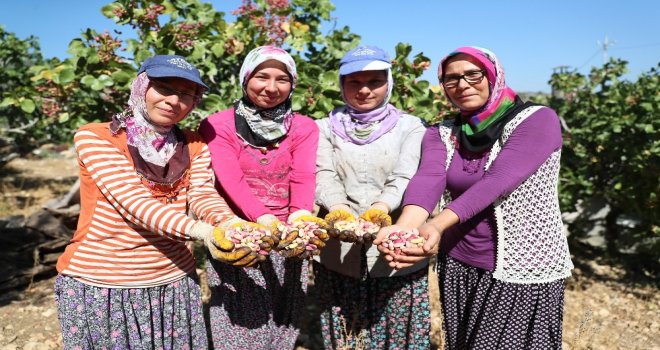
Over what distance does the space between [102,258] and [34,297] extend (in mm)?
3074

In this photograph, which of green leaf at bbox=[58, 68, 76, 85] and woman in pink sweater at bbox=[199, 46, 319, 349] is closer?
woman in pink sweater at bbox=[199, 46, 319, 349]

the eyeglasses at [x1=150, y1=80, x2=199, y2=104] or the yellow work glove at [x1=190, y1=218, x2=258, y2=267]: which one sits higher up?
the eyeglasses at [x1=150, y1=80, x2=199, y2=104]

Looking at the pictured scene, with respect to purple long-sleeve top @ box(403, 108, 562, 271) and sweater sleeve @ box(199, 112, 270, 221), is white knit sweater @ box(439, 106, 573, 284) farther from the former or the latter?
sweater sleeve @ box(199, 112, 270, 221)

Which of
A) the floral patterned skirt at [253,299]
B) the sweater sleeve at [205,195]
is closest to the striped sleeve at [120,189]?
the sweater sleeve at [205,195]

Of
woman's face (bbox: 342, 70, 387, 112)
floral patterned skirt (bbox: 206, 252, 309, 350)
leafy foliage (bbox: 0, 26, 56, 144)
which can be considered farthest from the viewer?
leafy foliage (bbox: 0, 26, 56, 144)

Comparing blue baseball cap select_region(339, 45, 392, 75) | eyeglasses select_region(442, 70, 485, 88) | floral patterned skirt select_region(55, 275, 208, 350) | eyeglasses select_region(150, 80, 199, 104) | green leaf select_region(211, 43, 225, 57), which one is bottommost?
floral patterned skirt select_region(55, 275, 208, 350)

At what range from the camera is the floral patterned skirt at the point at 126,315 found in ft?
6.61

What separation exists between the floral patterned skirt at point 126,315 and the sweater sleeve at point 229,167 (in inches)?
16.7

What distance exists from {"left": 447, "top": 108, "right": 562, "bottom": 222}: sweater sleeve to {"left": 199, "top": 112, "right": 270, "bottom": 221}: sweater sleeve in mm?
938

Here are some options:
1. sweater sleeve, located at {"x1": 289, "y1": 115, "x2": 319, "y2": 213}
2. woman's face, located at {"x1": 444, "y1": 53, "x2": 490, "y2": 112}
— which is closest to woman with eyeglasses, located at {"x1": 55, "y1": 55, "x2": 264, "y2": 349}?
sweater sleeve, located at {"x1": 289, "y1": 115, "x2": 319, "y2": 213}

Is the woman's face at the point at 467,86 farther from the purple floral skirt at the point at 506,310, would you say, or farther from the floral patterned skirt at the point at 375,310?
the floral patterned skirt at the point at 375,310

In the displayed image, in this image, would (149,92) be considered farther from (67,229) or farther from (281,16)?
(67,229)

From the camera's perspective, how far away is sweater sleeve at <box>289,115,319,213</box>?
249 cm

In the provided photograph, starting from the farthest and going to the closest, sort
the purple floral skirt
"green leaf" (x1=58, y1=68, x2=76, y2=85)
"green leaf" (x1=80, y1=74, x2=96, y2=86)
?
"green leaf" (x1=58, y1=68, x2=76, y2=85)
"green leaf" (x1=80, y1=74, x2=96, y2=86)
the purple floral skirt
